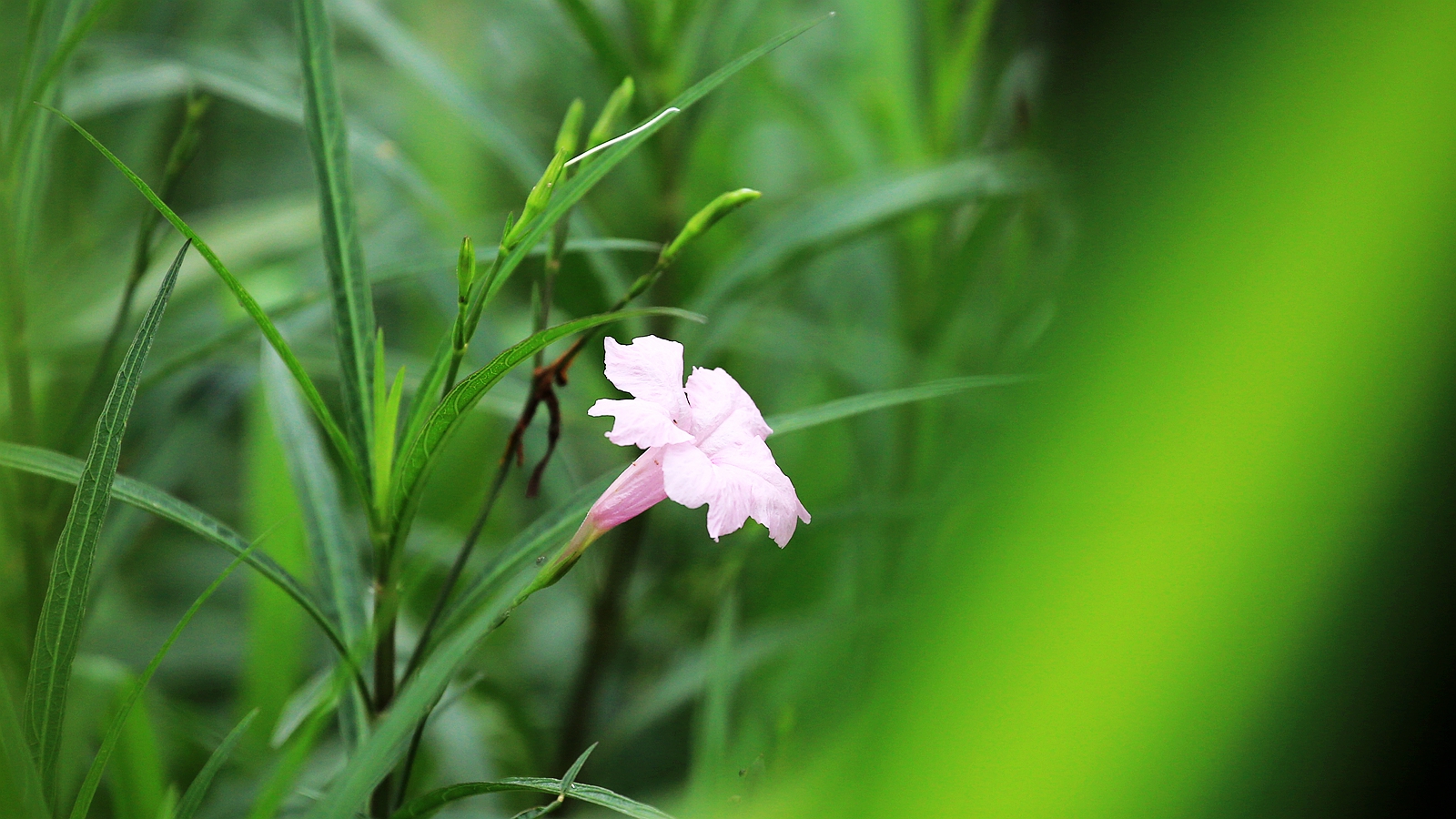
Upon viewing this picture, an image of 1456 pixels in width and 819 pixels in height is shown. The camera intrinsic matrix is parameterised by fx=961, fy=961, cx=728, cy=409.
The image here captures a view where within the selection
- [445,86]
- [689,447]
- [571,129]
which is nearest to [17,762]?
[689,447]

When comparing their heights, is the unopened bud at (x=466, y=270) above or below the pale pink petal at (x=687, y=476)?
above

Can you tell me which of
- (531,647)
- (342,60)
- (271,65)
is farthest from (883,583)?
(342,60)

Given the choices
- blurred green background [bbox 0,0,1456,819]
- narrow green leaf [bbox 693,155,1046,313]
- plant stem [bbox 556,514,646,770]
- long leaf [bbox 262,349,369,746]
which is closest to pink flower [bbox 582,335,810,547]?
blurred green background [bbox 0,0,1456,819]

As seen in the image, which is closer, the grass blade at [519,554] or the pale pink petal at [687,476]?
the pale pink petal at [687,476]

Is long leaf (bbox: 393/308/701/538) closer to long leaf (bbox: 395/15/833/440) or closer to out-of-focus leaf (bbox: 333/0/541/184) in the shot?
long leaf (bbox: 395/15/833/440)

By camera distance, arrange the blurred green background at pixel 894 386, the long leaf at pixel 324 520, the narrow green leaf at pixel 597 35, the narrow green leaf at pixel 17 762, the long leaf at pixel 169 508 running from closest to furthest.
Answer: the blurred green background at pixel 894 386 < the narrow green leaf at pixel 17 762 < the long leaf at pixel 169 508 < the long leaf at pixel 324 520 < the narrow green leaf at pixel 597 35

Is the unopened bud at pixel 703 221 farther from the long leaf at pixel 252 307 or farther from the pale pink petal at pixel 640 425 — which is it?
the long leaf at pixel 252 307

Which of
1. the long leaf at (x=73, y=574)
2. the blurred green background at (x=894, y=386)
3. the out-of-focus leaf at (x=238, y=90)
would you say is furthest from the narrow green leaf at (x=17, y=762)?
the out-of-focus leaf at (x=238, y=90)
